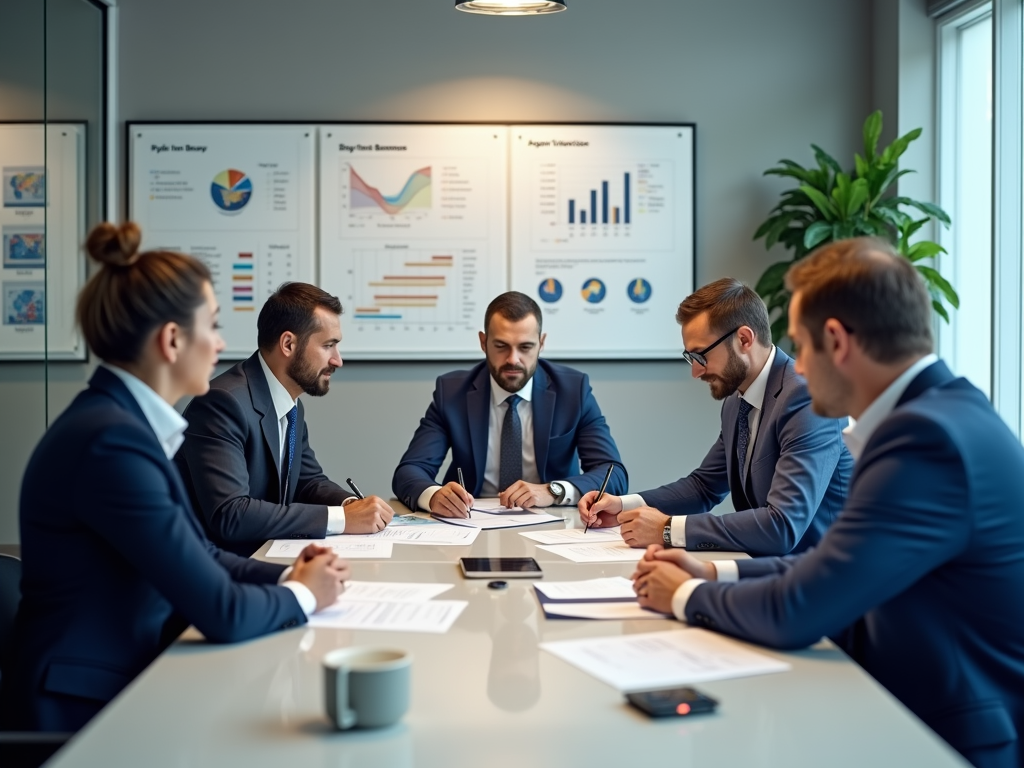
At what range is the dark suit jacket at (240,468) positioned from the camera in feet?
9.25

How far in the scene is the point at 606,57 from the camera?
16.7ft

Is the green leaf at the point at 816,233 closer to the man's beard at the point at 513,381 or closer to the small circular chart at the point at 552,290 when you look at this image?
the small circular chart at the point at 552,290

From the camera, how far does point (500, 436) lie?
3.85 meters

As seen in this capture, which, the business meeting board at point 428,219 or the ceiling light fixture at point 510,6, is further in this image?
the business meeting board at point 428,219

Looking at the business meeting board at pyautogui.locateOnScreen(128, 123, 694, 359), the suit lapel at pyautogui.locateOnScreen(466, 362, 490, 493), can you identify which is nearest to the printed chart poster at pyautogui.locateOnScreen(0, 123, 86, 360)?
the business meeting board at pyautogui.locateOnScreen(128, 123, 694, 359)

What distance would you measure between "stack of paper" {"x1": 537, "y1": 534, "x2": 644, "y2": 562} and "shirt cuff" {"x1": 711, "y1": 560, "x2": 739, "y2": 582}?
385mm

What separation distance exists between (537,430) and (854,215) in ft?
5.83

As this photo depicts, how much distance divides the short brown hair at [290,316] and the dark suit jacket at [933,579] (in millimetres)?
1877

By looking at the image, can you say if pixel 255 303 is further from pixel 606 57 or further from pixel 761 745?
pixel 761 745

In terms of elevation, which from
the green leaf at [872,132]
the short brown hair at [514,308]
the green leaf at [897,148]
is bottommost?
the short brown hair at [514,308]

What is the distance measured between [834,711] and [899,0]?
165 inches

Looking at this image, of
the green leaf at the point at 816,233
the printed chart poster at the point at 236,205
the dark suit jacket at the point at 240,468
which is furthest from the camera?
the printed chart poster at the point at 236,205

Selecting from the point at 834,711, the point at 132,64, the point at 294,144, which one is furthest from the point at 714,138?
the point at 834,711

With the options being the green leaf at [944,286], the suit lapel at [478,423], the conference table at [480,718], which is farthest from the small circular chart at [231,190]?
the conference table at [480,718]
